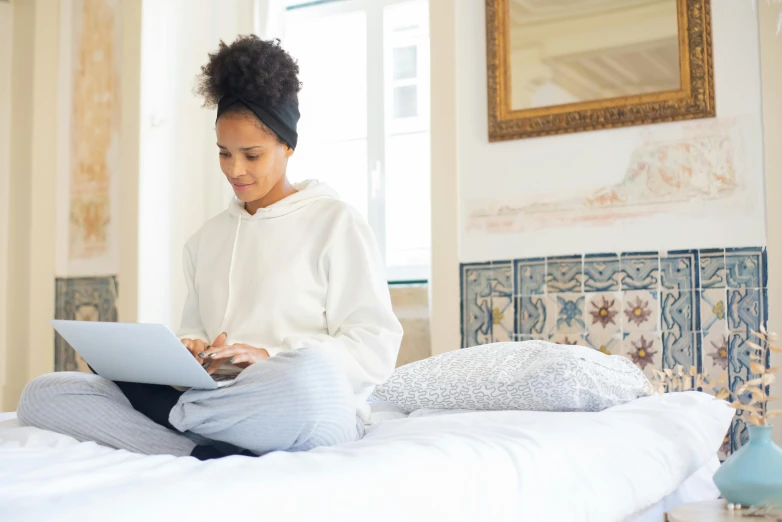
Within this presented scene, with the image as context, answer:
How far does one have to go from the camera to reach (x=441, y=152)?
3.35 m

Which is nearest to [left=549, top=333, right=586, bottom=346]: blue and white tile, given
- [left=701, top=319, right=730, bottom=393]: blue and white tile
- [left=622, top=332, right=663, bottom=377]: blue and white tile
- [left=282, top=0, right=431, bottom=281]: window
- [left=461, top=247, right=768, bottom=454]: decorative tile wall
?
[left=461, top=247, right=768, bottom=454]: decorative tile wall

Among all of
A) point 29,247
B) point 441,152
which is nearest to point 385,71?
point 441,152

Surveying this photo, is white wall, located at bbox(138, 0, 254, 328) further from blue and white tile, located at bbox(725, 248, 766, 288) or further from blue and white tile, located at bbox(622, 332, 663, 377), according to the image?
blue and white tile, located at bbox(725, 248, 766, 288)

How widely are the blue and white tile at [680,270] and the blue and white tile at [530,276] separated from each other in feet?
1.34

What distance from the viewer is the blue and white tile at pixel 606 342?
9.85ft

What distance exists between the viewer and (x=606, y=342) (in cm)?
302

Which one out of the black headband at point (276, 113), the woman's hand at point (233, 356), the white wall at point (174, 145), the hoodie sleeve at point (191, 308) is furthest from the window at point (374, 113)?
the woman's hand at point (233, 356)

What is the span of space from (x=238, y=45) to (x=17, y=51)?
3.09m

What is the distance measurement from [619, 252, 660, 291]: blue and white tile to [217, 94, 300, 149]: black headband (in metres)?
1.43

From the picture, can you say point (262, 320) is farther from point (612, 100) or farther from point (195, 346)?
point (612, 100)

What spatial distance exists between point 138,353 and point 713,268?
2.05 metres

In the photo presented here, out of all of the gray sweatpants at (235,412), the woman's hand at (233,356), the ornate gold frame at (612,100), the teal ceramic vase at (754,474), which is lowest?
the teal ceramic vase at (754,474)

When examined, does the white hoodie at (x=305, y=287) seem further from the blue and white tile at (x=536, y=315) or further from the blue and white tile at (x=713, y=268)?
the blue and white tile at (x=713, y=268)

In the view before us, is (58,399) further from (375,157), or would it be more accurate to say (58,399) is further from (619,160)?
(375,157)
